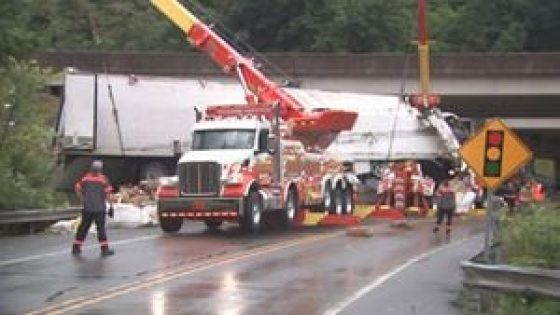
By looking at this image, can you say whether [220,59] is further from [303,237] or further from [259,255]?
[259,255]

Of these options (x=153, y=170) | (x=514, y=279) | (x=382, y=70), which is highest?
(x=382, y=70)

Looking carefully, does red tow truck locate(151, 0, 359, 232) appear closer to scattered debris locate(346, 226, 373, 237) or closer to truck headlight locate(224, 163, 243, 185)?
truck headlight locate(224, 163, 243, 185)

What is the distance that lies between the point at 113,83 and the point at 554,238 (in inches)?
1142

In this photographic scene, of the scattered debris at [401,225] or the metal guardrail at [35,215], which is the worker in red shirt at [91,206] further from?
the scattered debris at [401,225]

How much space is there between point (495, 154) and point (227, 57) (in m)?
22.2

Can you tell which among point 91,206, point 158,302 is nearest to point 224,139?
point 91,206

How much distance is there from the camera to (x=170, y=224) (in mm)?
26609

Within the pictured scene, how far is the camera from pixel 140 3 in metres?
86.8

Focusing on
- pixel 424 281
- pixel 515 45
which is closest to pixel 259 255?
pixel 424 281

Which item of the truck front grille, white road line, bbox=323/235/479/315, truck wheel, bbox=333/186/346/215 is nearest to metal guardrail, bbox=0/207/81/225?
the truck front grille

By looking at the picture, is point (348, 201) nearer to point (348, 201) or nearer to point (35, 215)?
point (348, 201)

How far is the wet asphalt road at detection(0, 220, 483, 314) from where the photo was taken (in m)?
13.8

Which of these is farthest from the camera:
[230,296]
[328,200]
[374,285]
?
[328,200]

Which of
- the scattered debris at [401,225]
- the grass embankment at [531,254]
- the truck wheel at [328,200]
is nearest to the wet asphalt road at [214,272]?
the grass embankment at [531,254]
